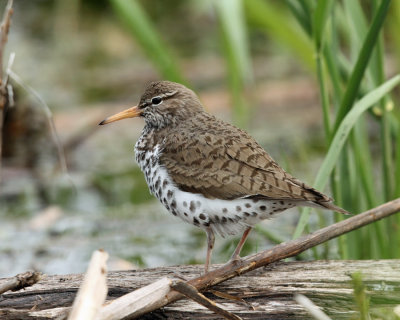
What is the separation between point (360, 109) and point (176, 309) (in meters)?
1.27

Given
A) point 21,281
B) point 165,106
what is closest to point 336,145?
point 165,106

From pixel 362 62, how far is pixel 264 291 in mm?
1144

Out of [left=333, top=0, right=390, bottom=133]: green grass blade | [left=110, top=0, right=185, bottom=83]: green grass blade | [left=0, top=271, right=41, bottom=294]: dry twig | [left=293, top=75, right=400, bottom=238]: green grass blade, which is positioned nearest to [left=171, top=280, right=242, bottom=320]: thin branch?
[left=0, top=271, right=41, bottom=294]: dry twig

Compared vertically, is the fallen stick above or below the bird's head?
below

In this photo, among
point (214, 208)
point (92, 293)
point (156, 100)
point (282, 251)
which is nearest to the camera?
point (92, 293)

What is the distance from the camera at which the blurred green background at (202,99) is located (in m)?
4.02

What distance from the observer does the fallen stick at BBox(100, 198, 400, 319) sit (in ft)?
9.59

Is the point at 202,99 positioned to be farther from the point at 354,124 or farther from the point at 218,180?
the point at 218,180

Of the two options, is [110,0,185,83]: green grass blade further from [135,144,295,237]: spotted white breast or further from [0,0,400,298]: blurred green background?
[135,144,295,237]: spotted white breast

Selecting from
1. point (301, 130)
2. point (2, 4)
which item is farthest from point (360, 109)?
point (2, 4)

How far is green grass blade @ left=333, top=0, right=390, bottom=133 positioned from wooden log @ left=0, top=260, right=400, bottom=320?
0.71 metres

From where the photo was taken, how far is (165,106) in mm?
4066

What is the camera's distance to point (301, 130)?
23.6 ft

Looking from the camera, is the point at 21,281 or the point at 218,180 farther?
the point at 218,180
